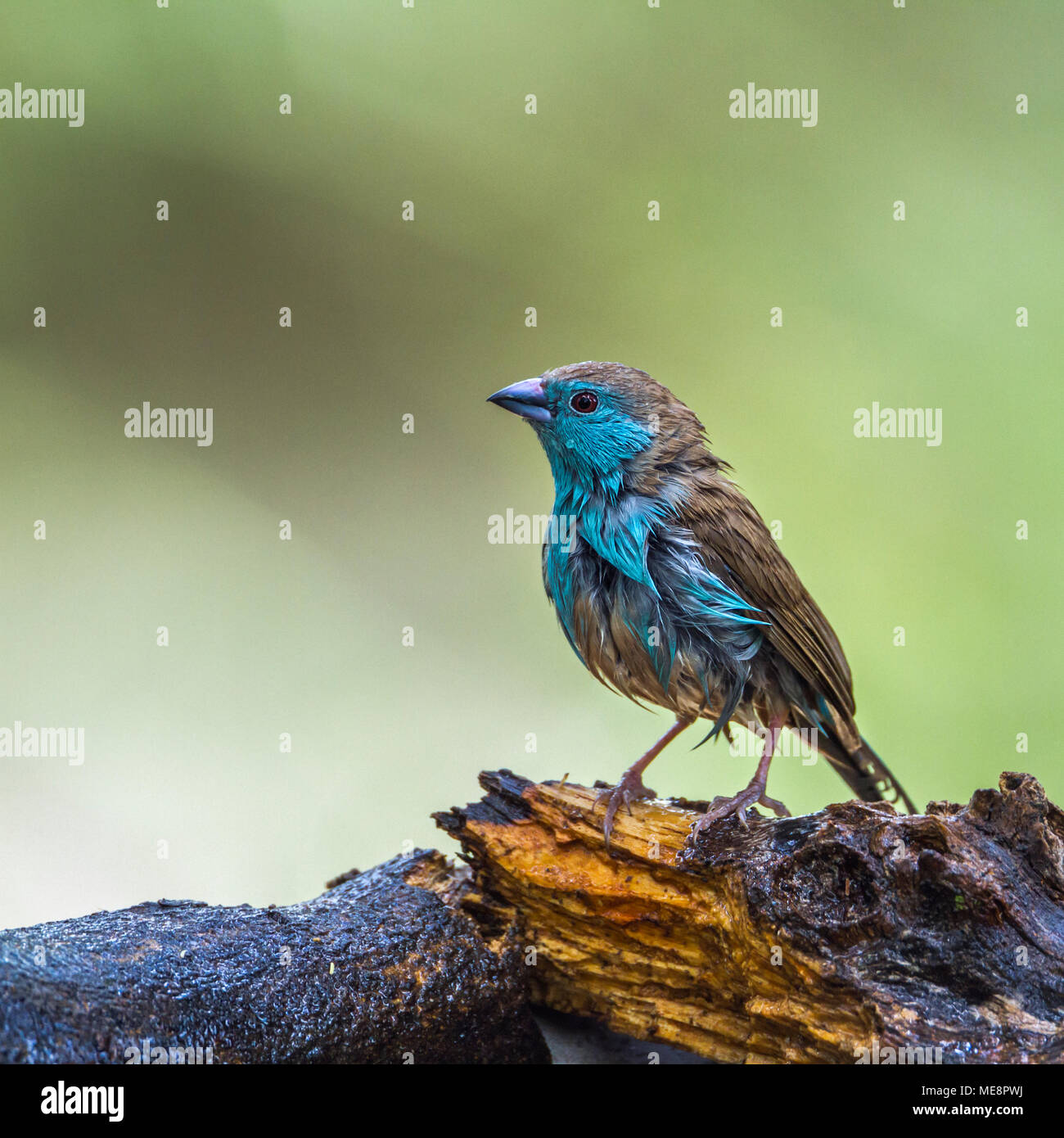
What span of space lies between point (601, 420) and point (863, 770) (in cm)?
152

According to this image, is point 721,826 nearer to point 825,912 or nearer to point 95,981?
point 825,912

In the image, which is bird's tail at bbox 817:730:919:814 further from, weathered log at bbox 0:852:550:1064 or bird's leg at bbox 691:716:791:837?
weathered log at bbox 0:852:550:1064

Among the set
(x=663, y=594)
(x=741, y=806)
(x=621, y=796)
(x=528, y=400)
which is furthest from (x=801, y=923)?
(x=528, y=400)

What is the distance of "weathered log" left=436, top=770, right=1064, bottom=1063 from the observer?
95.7 inches

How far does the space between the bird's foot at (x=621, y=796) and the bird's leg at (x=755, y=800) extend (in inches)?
8.5

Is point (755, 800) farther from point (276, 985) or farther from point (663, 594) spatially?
point (276, 985)

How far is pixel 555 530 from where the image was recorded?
11.5 ft

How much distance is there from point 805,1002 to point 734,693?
960 millimetres

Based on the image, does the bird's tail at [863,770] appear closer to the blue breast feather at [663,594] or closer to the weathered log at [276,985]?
the blue breast feather at [663,594]

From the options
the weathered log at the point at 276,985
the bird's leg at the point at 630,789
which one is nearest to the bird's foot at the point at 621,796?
the bird's leg at the point at 630,789

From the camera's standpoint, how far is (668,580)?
127 inches

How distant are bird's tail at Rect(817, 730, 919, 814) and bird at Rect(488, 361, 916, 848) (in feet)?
0.29

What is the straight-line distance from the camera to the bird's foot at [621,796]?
10.1ft
